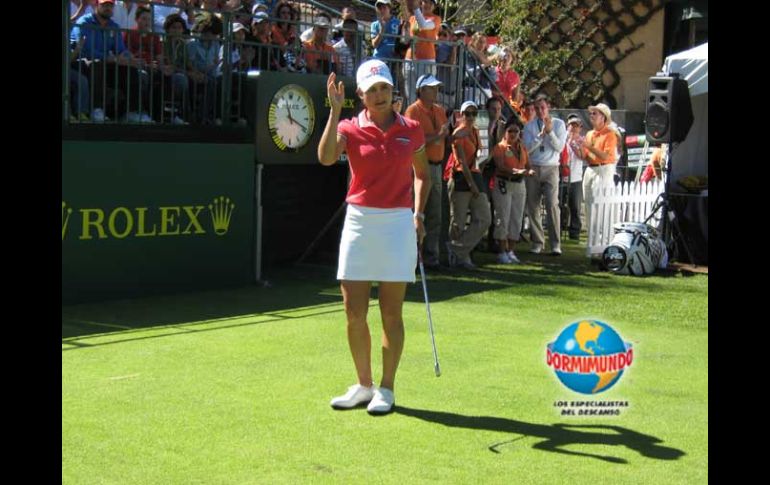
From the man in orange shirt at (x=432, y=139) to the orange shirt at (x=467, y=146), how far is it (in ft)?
0.75

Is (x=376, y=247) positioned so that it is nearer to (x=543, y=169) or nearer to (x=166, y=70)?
(x=166, y=70)

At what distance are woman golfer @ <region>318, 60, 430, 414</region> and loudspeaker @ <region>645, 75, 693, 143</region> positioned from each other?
9629 millimetres

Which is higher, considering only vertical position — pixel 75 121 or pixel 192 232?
pixel 75 121

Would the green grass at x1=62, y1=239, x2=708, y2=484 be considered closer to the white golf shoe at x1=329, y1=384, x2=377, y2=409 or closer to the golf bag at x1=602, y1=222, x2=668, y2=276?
the white golf shoe at x1=329, y1=384, x2=377, y2=409

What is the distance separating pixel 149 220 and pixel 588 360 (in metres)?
6.03

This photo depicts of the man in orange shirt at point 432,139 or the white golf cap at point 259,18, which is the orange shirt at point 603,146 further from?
the white golf cap at point 259,18

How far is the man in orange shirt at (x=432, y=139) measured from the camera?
14.1 meters

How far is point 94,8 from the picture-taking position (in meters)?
12.4

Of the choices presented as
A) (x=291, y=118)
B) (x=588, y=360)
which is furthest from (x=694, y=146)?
(x=588, y=360)

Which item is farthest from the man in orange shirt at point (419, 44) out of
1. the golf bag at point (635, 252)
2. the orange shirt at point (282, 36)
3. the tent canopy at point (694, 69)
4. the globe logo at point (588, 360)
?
the globe logo at point (588, 360)
